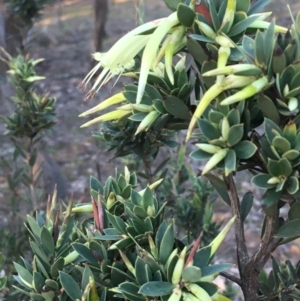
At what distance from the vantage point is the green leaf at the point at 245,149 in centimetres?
45

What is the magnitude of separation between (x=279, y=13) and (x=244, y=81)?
454cm

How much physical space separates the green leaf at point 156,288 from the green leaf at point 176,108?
20 cm

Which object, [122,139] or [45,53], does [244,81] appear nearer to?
[122,139]

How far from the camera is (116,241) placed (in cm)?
57

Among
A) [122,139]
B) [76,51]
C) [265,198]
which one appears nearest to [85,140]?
[76,51]

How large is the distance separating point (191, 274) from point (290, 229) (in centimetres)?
15

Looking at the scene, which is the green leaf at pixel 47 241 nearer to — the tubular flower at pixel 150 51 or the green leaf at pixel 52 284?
the green leaf at pixel 52 284

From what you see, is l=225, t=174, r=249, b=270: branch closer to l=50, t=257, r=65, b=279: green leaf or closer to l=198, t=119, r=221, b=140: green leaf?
l=198, t=119, r=221, b=140: green leaf

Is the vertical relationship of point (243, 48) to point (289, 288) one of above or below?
above

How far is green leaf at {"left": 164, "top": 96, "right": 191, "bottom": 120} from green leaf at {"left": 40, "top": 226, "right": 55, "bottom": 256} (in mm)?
232

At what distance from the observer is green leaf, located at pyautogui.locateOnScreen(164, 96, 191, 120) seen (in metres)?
0.52

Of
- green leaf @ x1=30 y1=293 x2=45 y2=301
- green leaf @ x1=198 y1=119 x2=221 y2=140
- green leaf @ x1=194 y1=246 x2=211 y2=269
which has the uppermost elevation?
green leaf @ x1=198 y1=119 x2=221 y2=140

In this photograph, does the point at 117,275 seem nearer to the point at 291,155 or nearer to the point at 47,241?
the point at 47,241

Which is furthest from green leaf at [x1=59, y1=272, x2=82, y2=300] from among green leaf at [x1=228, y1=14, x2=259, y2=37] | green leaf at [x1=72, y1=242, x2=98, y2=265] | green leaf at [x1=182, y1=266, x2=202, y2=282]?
green leaf at [x1=228, y1=14, x2=259, y2=37]
